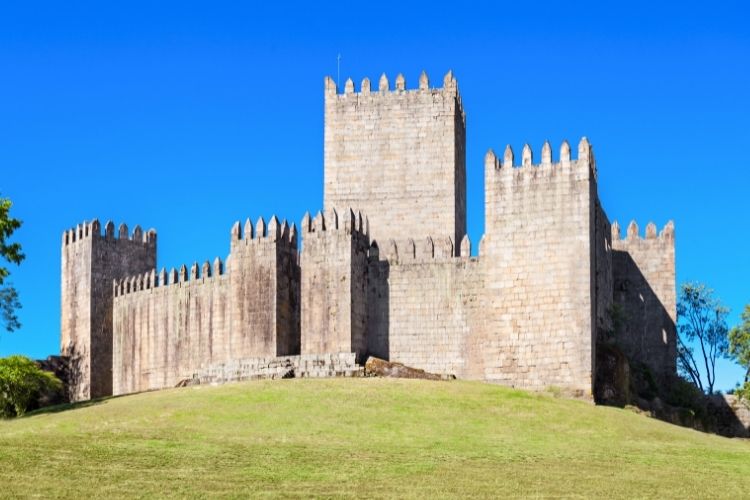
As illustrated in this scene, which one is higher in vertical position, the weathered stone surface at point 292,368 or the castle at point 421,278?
the castle at point 421,278

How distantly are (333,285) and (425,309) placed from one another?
10.5ft

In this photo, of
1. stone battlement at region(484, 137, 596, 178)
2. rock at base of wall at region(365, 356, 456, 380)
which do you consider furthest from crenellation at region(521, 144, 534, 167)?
rock at base of wall at region(365, 356, 456, 380)

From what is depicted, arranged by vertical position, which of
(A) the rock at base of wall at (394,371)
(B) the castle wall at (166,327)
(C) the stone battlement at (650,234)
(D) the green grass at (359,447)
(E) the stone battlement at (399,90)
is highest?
(E) the stone battlement at (399,90)

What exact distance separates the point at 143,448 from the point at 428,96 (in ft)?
80.2

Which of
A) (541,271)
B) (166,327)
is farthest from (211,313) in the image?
(541,271)

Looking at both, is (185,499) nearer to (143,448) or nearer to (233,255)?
(143,448)

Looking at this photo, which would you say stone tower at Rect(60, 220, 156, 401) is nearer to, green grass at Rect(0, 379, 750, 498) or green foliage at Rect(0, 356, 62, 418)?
green foliage at Rect(0, 356, 62, 418)

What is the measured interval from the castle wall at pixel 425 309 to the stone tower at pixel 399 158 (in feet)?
13.3

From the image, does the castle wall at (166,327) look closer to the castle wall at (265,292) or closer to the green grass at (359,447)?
the castle wall at (265,292)

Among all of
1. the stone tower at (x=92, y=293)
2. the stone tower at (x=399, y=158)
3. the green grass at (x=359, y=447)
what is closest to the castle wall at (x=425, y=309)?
the green grass at (x=359, y=447)

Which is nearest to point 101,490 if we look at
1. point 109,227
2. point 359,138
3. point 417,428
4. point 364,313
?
point 417,428

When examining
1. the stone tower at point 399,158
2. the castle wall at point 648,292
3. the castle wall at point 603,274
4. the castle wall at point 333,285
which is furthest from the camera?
the castle wall at point 648,292

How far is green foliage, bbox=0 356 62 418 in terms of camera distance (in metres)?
46.9

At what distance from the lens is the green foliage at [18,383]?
46941mm
